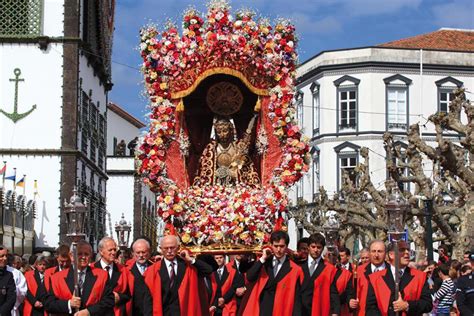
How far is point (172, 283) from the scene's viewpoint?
13992mm

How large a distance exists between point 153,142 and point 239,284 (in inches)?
101

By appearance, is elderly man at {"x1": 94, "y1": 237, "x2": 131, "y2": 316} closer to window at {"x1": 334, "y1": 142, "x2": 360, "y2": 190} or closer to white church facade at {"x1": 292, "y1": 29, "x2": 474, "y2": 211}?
white church facade at {"x1": 292, "y1": 29, "x2": 474, "y2": 211}

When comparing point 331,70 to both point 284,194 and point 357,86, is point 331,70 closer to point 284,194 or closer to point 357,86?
point 357,86

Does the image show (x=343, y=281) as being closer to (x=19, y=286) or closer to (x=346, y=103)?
(x=19, y=286)

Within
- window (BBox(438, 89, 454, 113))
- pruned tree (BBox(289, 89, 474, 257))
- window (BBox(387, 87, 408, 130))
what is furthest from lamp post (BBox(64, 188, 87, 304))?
window (BBox(438, 89, 454, 113))

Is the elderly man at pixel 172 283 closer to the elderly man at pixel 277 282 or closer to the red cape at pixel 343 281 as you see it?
the elderly man at pixel 277 282

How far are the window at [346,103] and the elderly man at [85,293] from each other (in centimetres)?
4619

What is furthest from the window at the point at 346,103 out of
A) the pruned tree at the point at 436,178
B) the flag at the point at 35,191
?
the flag at the point at 35,191

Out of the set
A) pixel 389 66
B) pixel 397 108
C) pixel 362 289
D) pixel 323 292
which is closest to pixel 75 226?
pixel 323 292

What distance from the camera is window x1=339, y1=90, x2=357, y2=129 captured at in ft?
195

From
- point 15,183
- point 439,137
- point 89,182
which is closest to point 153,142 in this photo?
point 439,137

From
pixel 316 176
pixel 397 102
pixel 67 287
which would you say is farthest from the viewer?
pixel 316 176

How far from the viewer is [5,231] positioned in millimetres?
31547

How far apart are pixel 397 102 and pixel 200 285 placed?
45.8 metres
